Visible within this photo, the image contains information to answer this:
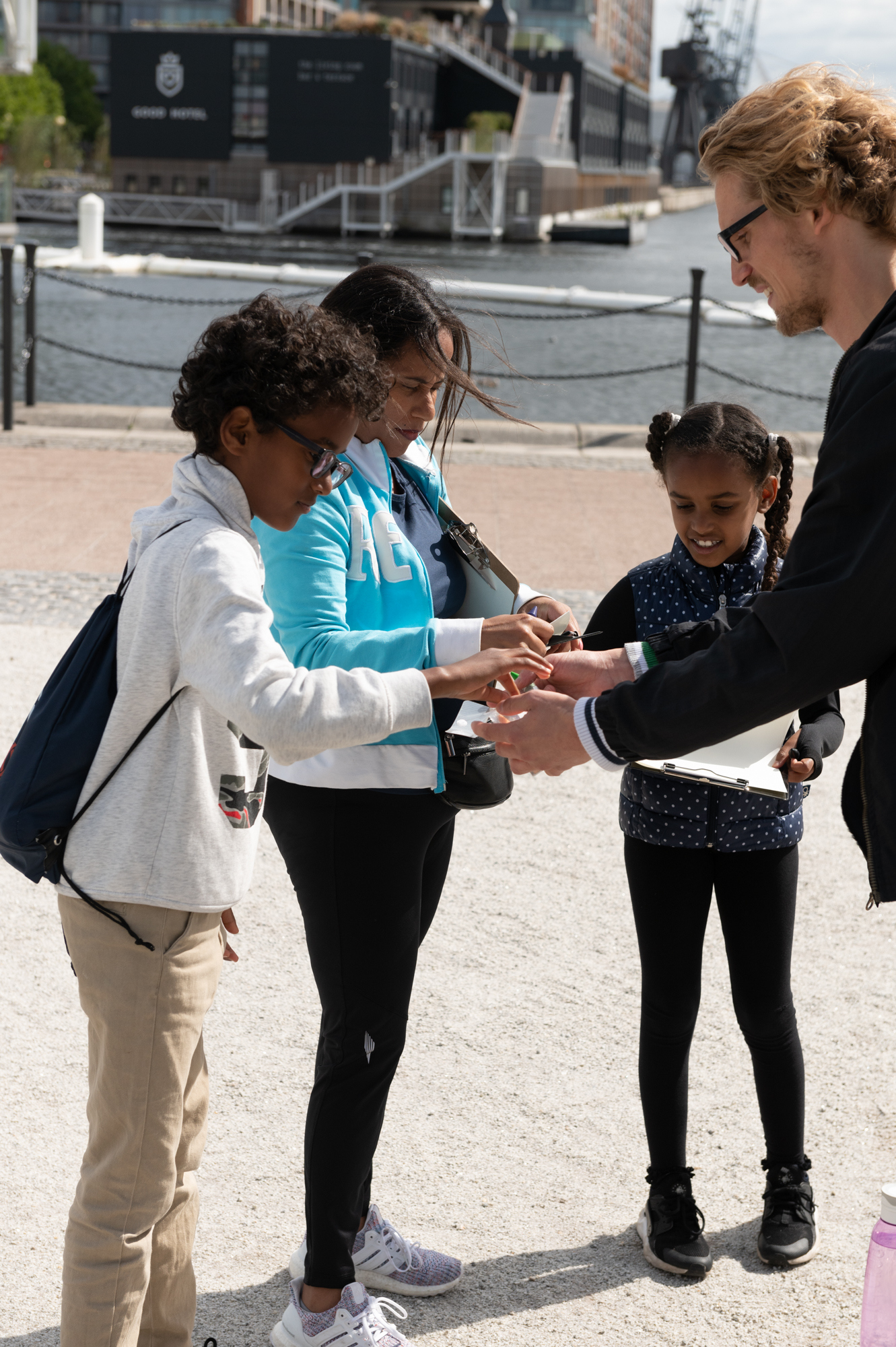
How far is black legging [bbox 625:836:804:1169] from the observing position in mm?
2572

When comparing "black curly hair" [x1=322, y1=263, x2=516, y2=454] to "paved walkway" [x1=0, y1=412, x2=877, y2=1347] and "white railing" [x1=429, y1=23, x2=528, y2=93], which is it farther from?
"white railing" [x1=429, y1=23, x2=528, y2=93]

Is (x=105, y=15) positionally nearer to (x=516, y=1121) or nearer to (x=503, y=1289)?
(x=516, y=1121)

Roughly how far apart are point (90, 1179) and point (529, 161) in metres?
76.8

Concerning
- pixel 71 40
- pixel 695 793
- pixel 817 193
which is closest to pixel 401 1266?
pixel 695 793

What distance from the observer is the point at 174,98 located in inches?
2945

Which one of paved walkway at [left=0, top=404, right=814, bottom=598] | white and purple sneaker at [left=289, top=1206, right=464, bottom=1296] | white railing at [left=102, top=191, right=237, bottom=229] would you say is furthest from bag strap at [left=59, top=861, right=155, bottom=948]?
white railing at [left=102, top=191, right=237, bottom=229]

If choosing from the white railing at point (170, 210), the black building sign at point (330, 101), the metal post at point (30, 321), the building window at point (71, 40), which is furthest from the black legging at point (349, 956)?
the building window at point (71, 40)

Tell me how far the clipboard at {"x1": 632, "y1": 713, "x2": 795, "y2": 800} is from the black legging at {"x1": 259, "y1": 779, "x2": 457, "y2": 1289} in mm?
425

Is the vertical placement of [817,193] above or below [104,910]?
above

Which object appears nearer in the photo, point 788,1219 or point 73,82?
point 788,1219

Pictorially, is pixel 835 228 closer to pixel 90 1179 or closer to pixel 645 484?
pixel 90 1179

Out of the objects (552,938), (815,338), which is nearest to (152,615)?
(552,938)

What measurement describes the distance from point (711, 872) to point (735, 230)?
1.18 meters

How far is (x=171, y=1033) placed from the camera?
1.95 meters
